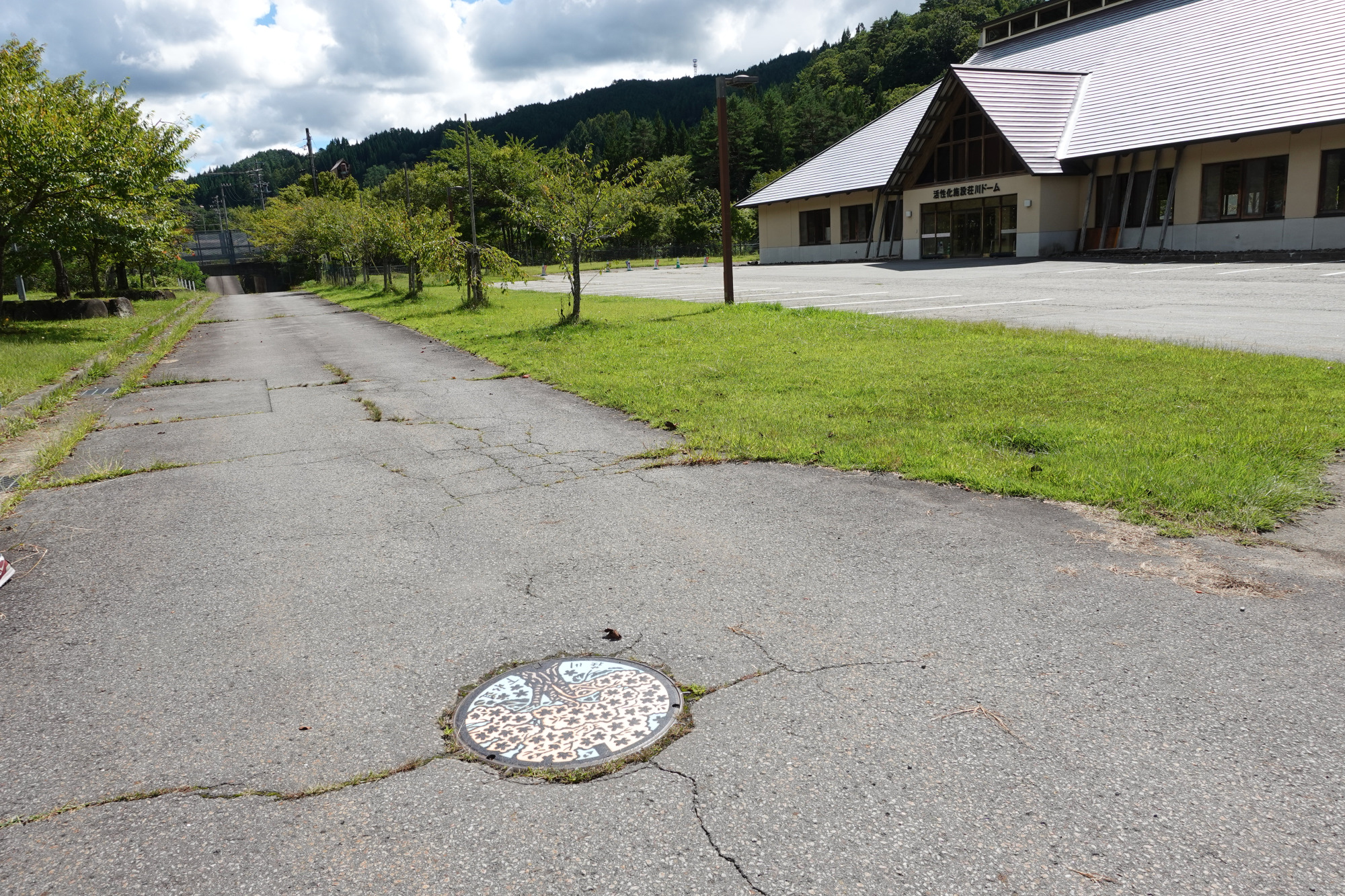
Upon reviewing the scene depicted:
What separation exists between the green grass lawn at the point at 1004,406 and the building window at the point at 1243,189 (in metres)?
22.1

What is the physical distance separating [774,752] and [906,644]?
2.94 feet

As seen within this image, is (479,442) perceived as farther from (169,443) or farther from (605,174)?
(605,174)

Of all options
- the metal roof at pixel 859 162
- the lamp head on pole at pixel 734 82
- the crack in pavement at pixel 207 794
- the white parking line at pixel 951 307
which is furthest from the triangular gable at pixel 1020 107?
the crack in pavement at pixel 207 794

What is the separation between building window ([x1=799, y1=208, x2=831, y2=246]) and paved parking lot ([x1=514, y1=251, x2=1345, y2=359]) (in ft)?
46.4

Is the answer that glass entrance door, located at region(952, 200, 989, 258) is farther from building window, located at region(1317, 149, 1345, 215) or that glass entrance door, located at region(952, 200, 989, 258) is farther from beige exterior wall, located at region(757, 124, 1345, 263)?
building window, located at region(1317, 149, 1345, 215)

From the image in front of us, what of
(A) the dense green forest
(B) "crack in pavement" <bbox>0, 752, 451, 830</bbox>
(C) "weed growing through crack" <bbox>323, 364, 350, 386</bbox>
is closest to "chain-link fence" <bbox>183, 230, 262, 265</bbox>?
(A) the dense green forest

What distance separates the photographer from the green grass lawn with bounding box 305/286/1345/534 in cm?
512

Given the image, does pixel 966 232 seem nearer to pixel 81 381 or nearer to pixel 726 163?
pixel 726 163

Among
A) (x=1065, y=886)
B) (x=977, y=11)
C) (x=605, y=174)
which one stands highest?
(x=977, y=11)

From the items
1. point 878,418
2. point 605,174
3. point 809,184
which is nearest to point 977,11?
point 809,184

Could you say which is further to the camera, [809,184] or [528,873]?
[809,184]

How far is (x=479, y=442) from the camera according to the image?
290 inches

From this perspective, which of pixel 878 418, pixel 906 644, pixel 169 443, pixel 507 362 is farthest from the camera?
pixel 507 362

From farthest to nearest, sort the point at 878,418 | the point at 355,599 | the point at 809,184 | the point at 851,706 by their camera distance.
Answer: the point at 809,184
the point at 878,418
the point at 355,599
the point at 851,706
